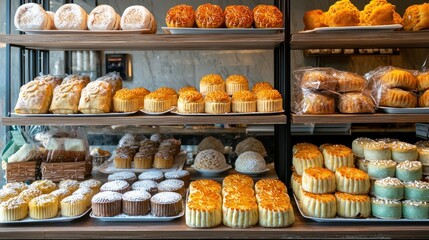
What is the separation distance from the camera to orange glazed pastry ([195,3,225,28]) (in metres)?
2.26

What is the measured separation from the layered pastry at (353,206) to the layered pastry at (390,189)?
7 cm

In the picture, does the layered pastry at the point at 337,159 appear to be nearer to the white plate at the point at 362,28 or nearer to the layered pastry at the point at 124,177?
the white plate at the point at 362,28

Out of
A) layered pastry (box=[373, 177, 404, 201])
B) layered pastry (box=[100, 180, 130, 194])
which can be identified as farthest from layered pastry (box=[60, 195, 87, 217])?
layered pastry (box=[373, 177, 404, 201])

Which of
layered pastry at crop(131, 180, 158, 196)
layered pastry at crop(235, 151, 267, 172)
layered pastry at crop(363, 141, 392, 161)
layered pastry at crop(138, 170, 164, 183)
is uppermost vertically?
layered pastry at crop(363, 141, 392, 161)

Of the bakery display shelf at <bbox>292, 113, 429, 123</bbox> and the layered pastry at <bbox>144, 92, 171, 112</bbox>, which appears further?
the layered pastry at <bbox>144, 92, 171, 112</bbox>

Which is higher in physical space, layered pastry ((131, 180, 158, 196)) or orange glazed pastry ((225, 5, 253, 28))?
orange glazed pastry ((225, 5, 253, 28))

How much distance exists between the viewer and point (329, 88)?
2.30 meters

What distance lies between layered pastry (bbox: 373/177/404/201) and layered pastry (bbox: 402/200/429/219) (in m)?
0.06

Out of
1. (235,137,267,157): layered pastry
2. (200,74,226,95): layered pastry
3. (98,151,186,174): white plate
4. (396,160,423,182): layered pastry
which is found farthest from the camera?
(235,137,267,157): layered pastry

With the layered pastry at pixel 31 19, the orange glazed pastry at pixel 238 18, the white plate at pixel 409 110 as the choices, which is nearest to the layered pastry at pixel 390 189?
the white plate at pixel 409 110

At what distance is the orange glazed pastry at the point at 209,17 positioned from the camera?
226cm

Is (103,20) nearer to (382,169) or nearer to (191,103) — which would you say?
(191,103)

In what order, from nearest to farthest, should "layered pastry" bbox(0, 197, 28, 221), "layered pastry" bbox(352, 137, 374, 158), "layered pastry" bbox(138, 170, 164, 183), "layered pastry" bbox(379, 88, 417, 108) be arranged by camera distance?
"layered pastry" bbox(0, 197, 28, 221), "layered pastry" bbox(379, 88, 417, 108), "layered pastry" bbox(352, 137, 374, 158), "layered pastry" bbox(138, 170, 164, 183)

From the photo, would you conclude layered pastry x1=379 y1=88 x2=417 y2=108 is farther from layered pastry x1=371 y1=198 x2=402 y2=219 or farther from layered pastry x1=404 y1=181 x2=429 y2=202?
layered pastry x1=371 y1=198 x2=402 y2=219
